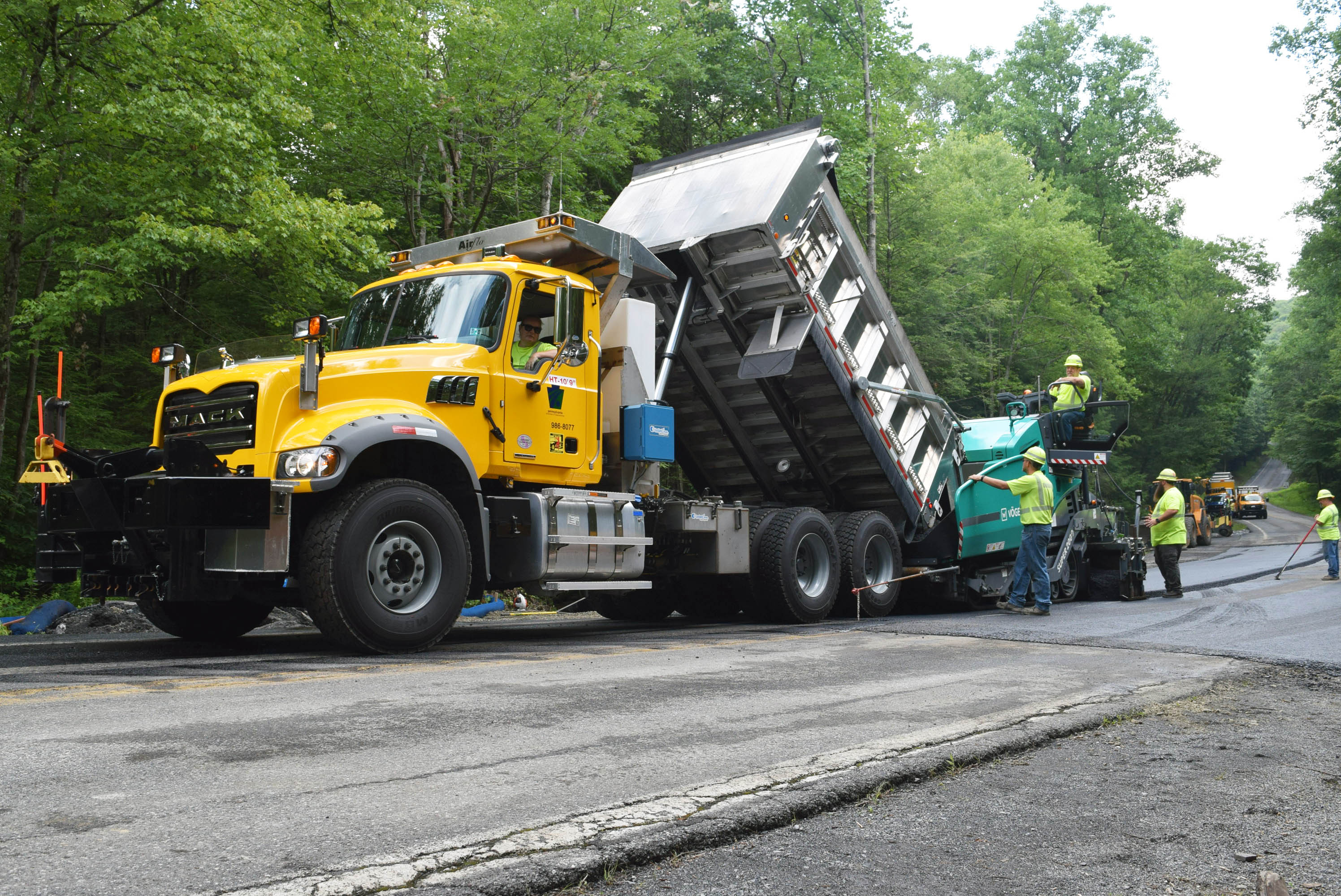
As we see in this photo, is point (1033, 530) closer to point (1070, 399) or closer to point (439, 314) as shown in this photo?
point (1070, 399)

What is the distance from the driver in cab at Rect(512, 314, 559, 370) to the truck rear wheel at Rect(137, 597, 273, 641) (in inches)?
99.1

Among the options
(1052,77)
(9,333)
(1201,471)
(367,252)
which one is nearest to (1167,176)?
(1052,77)

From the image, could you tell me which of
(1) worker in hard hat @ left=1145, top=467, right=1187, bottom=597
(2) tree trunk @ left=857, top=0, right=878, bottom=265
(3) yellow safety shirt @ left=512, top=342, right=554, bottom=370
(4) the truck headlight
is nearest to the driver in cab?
(3) yellow safety shirt @ left=512, top=342, right=554, bottom=370

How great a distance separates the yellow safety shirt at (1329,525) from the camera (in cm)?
1719

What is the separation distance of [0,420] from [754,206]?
30.4ft

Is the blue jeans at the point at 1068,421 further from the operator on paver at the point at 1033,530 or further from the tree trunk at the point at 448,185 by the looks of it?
the tree trunk at the point at 448,185

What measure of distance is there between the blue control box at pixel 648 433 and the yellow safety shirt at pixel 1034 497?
14.7ft

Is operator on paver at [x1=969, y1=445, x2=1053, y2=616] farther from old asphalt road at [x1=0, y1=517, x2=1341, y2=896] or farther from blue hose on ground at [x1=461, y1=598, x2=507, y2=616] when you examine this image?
blue hose on ground at [x1=461, y1=598, x2=507, y2=616]

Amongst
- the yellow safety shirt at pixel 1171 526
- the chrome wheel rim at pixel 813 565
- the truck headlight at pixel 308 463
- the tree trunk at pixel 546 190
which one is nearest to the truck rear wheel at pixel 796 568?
the chrome wheel rim at pixel 813 565

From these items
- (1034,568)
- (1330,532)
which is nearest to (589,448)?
(1034,568)

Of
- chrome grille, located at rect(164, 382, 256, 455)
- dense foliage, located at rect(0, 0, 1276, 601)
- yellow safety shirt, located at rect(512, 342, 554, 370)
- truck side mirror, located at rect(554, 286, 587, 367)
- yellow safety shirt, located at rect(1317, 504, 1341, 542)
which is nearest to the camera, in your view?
chrome grille, located at rect(164, 382, 256, 455)

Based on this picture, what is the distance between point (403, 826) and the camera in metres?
2.92

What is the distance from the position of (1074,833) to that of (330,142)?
47.4 ft

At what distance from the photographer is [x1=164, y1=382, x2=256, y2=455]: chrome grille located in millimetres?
6785
